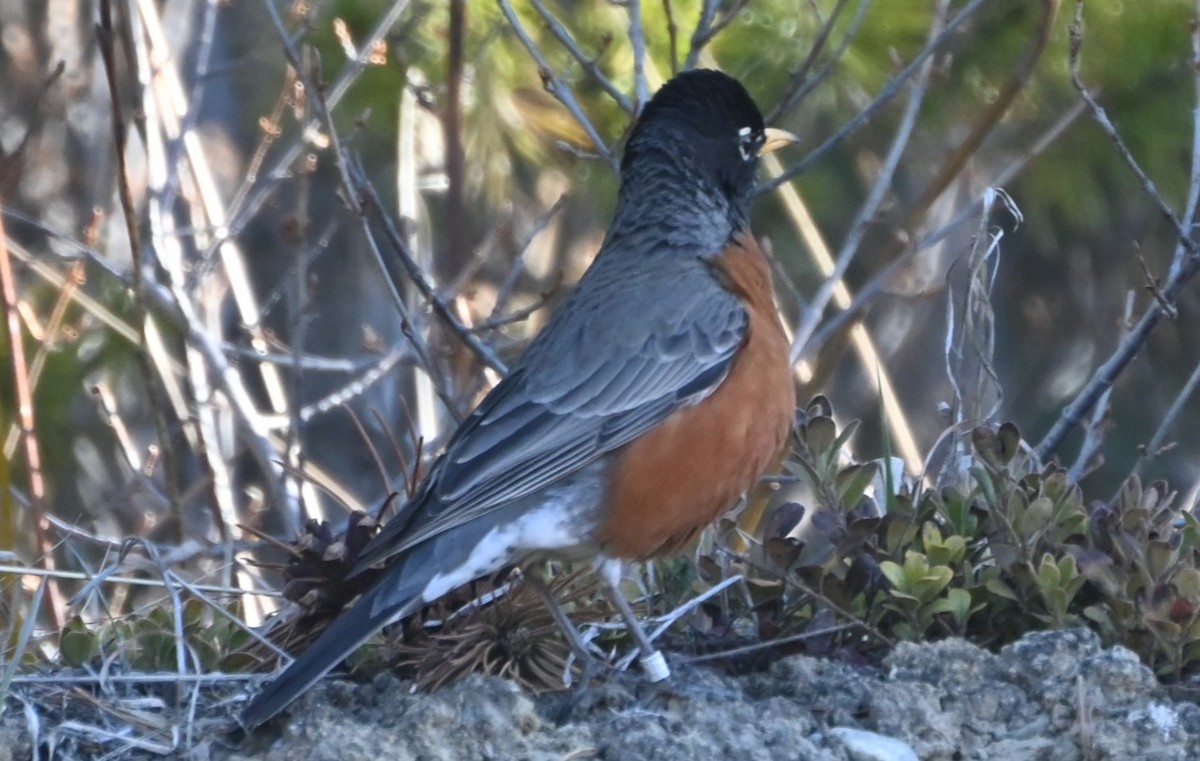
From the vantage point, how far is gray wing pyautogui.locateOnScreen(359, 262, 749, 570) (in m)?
3.68

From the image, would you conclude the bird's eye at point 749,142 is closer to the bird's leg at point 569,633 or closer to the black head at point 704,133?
the black head at point 704,133

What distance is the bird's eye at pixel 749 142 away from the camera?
15.5 ft

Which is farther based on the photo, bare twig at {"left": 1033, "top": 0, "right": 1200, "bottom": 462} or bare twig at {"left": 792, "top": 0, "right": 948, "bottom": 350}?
bare twig at {"left": 792, "top": 0, "right": 948, "bottom": 350}

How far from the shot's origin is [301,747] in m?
3.06

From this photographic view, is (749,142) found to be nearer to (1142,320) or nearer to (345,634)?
(1142,320)

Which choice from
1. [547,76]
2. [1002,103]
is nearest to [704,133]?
[547,76]

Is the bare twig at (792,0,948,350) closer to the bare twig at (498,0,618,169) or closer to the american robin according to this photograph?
the american robin

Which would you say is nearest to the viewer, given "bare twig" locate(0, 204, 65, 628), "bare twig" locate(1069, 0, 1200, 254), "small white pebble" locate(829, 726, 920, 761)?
"small white pebble" locate(829, 726, 920, 761)

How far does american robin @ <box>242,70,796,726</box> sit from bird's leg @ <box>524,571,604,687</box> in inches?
3.0

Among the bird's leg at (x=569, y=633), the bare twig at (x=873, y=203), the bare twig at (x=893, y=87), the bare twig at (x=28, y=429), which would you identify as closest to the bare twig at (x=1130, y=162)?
the bare twig at (x=893, y=87)

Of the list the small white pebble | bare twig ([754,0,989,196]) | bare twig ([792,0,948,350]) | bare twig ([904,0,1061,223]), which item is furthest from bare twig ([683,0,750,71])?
the small white pebble

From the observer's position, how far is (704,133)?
466 cm

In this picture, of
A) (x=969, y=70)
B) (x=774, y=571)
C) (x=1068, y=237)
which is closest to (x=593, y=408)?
(x=774, y=571)

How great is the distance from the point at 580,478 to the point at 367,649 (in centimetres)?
67
